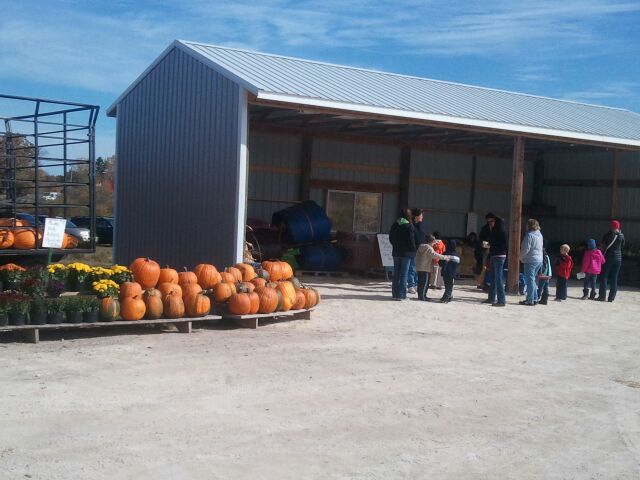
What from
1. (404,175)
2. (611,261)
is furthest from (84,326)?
(404,175)

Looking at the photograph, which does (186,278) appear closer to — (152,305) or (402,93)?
(152,305)

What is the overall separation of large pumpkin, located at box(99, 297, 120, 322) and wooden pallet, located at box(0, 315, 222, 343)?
90 millimetres

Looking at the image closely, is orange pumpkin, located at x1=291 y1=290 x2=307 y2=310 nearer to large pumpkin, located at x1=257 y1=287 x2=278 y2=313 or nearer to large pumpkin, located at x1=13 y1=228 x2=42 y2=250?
large pumpkin, located at x1=257 y1=287 x2=278 y2=313

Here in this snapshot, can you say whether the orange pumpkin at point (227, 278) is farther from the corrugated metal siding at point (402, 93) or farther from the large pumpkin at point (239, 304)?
the corrugated metal siding at point (402, 93)

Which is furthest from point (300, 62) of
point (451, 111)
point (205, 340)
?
point (205, 340)

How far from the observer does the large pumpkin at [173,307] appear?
36.7 ft

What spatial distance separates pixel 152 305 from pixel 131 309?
1.11 ft

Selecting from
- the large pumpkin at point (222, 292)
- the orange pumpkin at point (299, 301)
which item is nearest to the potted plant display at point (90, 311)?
the large pumpkin at point (222, 292)

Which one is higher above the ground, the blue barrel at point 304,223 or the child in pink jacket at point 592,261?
the blue barrel at point 304,223

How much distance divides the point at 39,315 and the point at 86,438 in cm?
407

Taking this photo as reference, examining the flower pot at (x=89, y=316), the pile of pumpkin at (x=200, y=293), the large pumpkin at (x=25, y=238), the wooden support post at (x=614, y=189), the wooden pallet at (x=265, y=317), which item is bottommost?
the wooden pallet at (x=265, y=317)

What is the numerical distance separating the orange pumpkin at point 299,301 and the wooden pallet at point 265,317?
9 cm

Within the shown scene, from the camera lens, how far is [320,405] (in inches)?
304

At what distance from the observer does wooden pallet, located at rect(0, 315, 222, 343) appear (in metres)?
9.91
